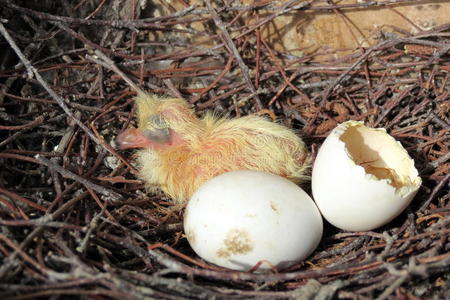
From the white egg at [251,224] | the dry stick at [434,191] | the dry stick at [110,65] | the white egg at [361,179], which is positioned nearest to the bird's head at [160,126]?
the dry stick at [110,65]

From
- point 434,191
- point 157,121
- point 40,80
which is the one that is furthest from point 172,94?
point 434,191

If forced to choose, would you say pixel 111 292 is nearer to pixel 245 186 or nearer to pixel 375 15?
pixel 245 186

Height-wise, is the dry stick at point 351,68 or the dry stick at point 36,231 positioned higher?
the dry stick at point 351,68

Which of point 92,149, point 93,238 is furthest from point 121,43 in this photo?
point 93,238

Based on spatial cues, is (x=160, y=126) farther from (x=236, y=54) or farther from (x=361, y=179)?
(x=361, y=179)

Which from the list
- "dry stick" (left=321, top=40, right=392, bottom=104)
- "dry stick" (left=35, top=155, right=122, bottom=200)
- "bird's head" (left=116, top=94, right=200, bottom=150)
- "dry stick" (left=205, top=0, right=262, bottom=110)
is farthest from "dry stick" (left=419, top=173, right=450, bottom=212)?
"dry stick" (left=35, top=155, right=122, bottom=200)

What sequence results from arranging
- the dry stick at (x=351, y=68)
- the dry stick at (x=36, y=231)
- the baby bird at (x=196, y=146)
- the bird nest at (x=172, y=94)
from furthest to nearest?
the dry stick at (x=351, y=68)
the baby bird at (x=196, y=146)
the bird nest at (x=172, y=94)
the dry stick at (x=36, y=231)

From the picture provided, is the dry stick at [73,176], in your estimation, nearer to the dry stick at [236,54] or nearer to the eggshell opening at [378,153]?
the dry stick at [236,54]
